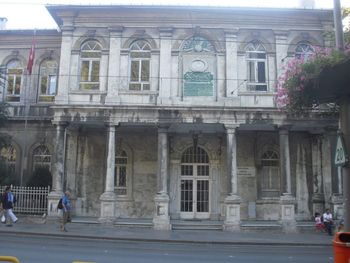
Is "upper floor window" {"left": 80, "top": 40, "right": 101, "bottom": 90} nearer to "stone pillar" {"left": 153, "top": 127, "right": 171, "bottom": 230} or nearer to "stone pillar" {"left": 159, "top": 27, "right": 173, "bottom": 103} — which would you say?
"stone pillar" {"left": 159, "top": 27, "right": 173, "bottom": 103}

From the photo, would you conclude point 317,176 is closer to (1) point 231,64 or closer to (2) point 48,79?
(1) point 231,64

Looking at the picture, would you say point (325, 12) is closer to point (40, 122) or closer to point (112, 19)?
point (112, 19)

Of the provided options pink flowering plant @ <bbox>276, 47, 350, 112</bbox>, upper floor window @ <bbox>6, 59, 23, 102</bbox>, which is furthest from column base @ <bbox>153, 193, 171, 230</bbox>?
pink flowering plant @ <bbox>276, 47, 350, 112</bbox>

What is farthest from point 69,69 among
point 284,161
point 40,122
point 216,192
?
point 284,161

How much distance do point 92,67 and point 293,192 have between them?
12.4 m

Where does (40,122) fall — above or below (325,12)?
below

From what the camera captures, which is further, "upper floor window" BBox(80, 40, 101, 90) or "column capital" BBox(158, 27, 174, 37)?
"upper floor window" BBox(80, 40, 101, 90)

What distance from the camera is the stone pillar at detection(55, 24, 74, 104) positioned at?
21.7m

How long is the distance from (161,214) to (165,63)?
290 inches

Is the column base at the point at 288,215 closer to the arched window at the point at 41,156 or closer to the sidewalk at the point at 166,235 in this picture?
the sidewalk at the point at 166,235

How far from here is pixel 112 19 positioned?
73.2 feet

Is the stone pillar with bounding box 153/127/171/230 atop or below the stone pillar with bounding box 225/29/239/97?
below

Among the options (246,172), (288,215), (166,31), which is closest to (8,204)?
(166,31)

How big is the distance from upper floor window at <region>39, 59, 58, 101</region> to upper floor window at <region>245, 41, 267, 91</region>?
35.9 ft
